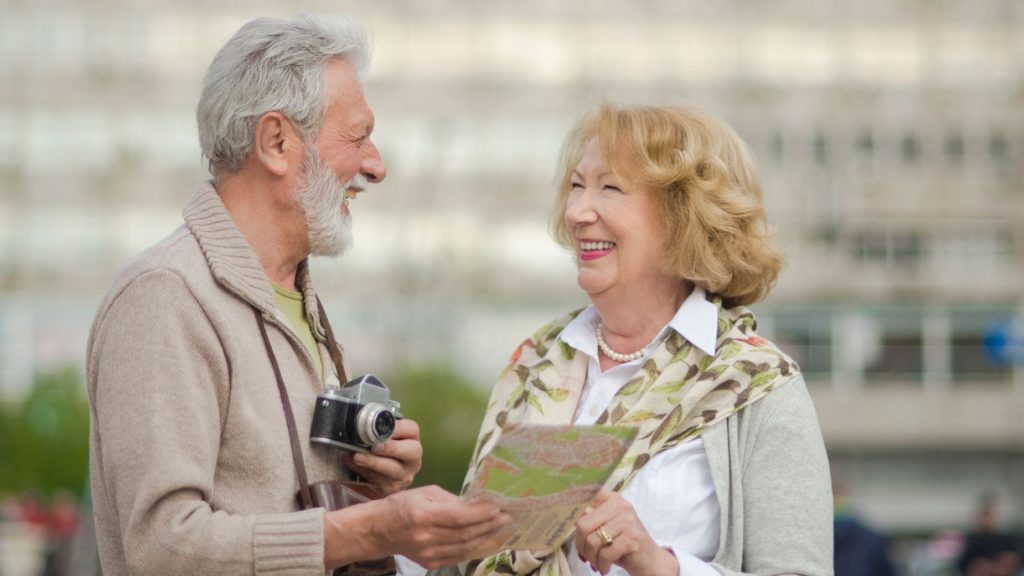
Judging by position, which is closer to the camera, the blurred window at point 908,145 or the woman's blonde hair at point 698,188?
the woman's blonde hair at point 698,188

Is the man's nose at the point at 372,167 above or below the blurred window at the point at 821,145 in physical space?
above

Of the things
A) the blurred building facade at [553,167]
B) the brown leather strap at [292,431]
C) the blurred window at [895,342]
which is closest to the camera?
the brown leather strap at [292,431]

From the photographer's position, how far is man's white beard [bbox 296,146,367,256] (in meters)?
4.35

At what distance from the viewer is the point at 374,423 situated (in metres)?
4.21

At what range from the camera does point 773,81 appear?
5172cm

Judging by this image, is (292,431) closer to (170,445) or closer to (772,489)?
(170,445)

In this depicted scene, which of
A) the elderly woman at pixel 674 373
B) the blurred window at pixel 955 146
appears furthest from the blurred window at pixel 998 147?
the elderly woman at pixel 674 373

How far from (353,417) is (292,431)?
0.58 feet

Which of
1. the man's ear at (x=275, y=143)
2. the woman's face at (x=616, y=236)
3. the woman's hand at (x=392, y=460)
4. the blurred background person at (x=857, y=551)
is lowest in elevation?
the blurred background person at (x=857, y=551)

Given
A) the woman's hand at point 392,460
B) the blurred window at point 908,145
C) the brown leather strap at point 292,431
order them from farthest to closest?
the blurred window at point 908,145, the woman's hand at point 392,460, the brown leather strap at point 292,431

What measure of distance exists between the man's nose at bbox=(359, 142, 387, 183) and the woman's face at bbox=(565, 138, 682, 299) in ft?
1.93

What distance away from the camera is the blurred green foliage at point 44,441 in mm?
48281

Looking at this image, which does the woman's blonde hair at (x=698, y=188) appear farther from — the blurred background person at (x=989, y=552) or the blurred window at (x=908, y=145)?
the blurred window at (x=908, y=145)

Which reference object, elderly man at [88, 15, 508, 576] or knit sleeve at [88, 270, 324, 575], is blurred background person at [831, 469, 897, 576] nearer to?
elderly man at [88, 15, 508, 576]
